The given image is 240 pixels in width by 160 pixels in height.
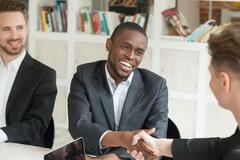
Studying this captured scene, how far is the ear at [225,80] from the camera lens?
137 cm

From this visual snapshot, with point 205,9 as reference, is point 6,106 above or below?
below

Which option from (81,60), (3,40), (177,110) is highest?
(3,40)

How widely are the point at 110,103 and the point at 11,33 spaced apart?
731 millimetres

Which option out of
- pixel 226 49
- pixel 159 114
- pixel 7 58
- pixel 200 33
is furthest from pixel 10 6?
pixel 200 33

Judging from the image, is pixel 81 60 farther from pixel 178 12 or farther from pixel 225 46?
pixel 225 46

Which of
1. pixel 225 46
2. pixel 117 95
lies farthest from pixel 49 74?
pixel 225 46

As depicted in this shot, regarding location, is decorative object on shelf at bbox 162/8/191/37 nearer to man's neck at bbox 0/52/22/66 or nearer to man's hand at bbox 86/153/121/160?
man's neck at bbox 0/52/22/66

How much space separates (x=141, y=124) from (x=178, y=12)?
2.21m

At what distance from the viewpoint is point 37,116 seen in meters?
2.34

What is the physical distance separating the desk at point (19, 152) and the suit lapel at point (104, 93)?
0.37 metres

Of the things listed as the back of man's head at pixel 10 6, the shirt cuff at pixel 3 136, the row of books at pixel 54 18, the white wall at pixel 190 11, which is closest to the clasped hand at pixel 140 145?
the shirt cuff at pixel 3 136

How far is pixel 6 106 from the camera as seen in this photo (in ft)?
7.89

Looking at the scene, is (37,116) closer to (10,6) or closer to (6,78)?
(6,78)

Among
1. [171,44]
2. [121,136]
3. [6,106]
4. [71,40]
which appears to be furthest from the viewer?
[71,40]
